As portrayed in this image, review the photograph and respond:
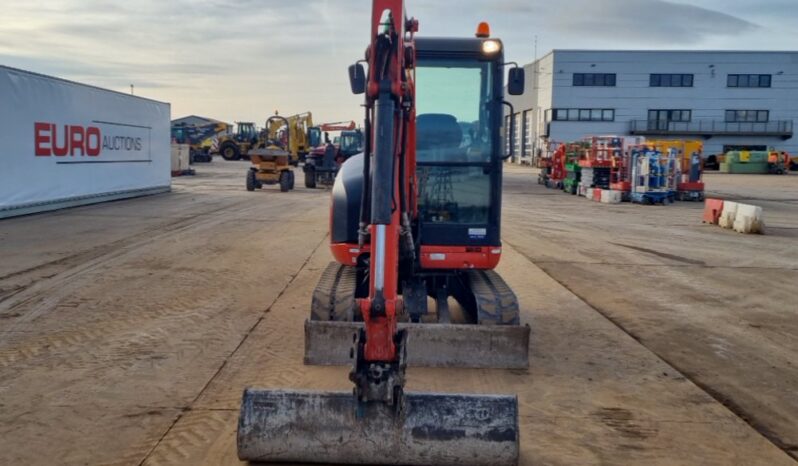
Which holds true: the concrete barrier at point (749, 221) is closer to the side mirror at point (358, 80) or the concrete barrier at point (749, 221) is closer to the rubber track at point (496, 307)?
the rubber track at point (496, 307)

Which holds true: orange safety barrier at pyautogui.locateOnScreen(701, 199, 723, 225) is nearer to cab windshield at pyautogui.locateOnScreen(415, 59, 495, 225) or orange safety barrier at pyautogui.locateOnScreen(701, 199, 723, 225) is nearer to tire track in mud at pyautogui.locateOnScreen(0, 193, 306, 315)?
tire track in mud at pyautogui.locateOnScreen(0, 193, 306, 315)

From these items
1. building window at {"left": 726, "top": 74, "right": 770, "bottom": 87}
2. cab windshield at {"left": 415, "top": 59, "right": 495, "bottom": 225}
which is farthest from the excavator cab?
building window at {"left": 726, "top": 74, "right": 770, "bottom": 87}

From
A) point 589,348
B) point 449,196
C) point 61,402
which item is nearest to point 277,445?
point 61,402

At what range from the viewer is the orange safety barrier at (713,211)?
19.1 m

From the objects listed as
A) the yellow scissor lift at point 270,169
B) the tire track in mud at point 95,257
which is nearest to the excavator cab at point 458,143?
the tire track in mud at point 95,257

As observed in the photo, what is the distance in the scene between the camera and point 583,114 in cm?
6128

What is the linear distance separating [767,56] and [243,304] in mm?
61644

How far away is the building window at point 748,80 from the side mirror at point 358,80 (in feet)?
202

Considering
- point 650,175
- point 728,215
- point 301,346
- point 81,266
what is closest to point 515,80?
point 301,346

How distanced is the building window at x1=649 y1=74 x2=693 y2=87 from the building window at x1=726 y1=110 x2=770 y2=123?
4292 mm

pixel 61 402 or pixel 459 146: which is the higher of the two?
pixel 459 146

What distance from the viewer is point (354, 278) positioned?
733 cm

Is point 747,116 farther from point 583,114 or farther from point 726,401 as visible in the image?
point 726,401

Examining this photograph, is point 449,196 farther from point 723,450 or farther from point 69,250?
point 69,250
